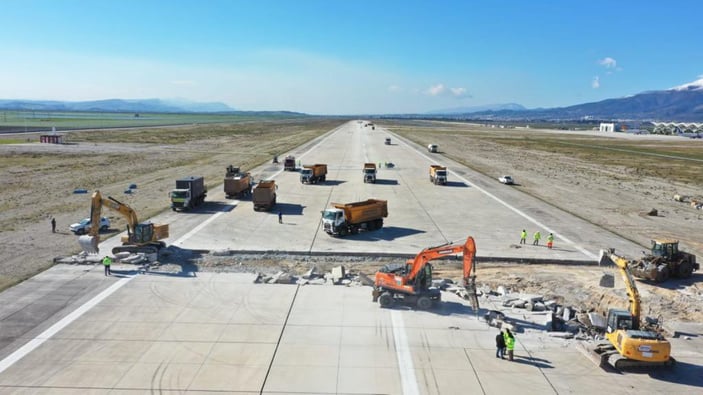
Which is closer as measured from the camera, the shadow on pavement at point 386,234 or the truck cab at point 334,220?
the truck cab at point 334,220

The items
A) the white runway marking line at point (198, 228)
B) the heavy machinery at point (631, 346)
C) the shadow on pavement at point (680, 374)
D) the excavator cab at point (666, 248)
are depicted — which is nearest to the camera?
the shadow on pavement at point (680, 374)

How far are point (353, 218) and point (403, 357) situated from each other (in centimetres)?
1918

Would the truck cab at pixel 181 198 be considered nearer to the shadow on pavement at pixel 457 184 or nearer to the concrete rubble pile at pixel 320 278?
the concrete rubble pile at pixel 320 278

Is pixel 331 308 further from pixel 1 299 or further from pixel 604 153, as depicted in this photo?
pixel 604 153

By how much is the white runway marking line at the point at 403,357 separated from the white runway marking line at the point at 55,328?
14.1m

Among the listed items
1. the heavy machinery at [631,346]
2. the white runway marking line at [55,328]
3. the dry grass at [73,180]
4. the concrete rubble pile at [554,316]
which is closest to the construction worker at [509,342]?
the concrete rubble pile at [554,316]

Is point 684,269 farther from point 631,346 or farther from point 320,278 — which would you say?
point 320,278

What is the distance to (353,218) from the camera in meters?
37.6

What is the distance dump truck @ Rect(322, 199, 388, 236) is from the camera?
3691 centimetres

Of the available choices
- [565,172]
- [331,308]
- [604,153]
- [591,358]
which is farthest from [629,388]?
[604,153]

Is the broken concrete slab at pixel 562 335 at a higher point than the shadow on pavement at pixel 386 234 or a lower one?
lower

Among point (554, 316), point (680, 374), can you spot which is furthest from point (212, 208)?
point (680, 374)

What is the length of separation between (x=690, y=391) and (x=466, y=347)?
7.69 m

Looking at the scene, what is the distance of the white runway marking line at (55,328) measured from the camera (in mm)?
18406
